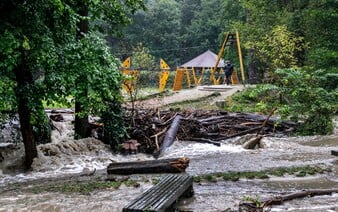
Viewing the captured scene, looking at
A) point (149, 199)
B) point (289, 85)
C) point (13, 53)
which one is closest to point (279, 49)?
point (289, 85)

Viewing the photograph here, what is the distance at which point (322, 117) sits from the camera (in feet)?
49.8

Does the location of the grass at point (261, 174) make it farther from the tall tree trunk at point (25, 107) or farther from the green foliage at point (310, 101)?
the green foliage at point (310, 101)

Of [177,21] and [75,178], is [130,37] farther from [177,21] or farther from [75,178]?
[75,178]

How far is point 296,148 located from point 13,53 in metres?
8.15

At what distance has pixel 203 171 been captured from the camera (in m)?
9.86

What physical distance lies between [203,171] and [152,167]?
1304 millimetres

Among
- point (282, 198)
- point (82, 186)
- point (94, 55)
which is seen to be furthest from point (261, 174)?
point (94, 55)

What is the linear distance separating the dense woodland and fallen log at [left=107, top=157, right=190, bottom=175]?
4.89 ft

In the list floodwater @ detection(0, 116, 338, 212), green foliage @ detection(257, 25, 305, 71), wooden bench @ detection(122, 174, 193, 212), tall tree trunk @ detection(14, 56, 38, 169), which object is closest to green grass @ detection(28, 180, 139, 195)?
floodwater @ detection(0, 116, 338, 212)

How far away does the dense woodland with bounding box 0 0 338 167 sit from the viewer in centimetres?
888

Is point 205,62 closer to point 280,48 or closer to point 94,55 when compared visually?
point 280,48

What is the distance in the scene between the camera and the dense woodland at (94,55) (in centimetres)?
888

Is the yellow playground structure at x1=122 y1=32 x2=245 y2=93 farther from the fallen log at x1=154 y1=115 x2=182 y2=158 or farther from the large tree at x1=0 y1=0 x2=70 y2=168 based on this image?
the large tree at x1=0 y1=0 x2=70 y2=168

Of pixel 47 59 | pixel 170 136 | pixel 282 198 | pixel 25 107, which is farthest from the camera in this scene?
pixel 170 136
